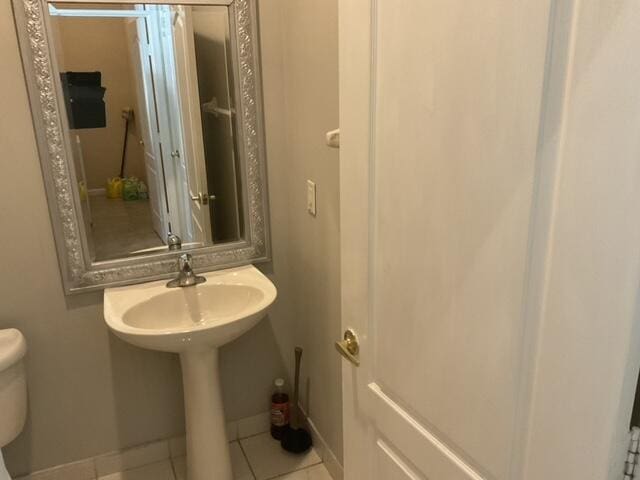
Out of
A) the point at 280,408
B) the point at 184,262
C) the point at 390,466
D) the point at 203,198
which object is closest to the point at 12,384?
the point at 184,262

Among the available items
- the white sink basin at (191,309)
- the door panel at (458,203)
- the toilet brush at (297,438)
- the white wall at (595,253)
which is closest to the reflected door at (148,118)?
the white sink basin at (191,309)

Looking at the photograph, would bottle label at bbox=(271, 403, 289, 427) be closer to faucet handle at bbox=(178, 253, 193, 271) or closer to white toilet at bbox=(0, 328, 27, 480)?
faucet handle at bbox=(178, 253, 193, 271)

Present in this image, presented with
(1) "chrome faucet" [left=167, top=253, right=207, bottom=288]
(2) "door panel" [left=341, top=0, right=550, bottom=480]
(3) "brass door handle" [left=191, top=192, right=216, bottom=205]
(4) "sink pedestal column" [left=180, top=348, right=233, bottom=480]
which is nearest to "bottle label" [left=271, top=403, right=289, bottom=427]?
(4) "sink pedestal column" [left=180, top=348, right=233, bottom=480]

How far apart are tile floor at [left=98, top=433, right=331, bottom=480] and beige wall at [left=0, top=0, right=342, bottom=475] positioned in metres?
0.12

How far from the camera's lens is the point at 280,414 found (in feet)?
7.52

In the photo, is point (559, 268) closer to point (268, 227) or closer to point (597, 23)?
point (597, 23)

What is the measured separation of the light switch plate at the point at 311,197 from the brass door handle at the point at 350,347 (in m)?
0.76

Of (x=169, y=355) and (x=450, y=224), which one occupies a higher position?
(x=450, y=224)

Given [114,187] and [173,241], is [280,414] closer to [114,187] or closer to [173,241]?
[173,241]

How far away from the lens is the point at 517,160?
72 cm

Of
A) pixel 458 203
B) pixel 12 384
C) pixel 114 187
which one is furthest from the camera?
pixel 114 187

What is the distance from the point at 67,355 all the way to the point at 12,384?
0.23 meters

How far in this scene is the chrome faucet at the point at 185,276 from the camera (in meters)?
1.93

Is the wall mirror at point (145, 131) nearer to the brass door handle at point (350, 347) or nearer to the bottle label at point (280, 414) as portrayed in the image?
the bottle label at point (280, 414)
